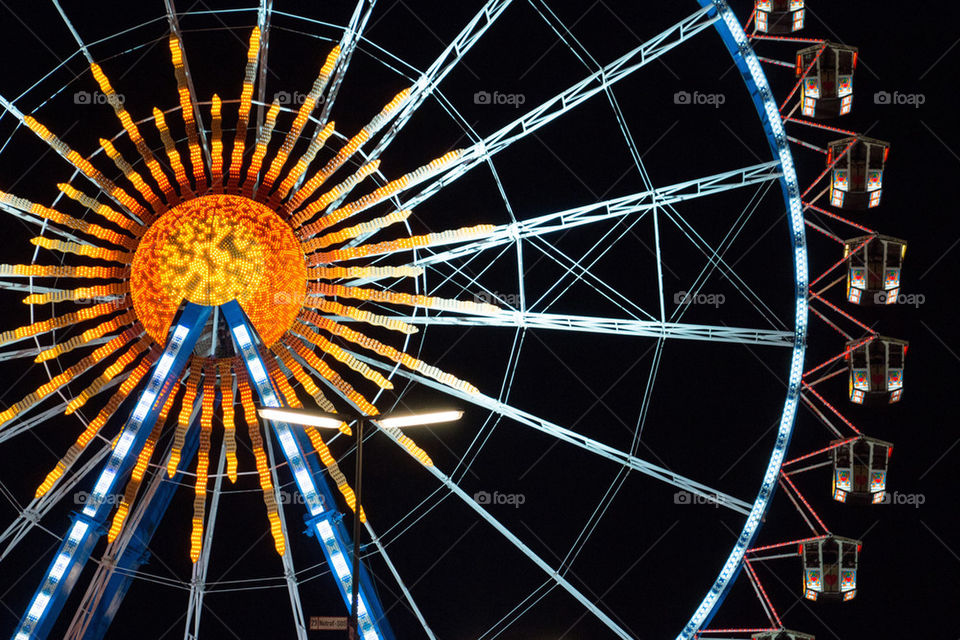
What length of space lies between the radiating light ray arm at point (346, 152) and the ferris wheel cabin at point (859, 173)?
22.6ft

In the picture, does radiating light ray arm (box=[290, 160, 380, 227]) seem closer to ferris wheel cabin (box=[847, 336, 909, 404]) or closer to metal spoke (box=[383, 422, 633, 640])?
metal spoke (box=[383, 422, 633, 640])

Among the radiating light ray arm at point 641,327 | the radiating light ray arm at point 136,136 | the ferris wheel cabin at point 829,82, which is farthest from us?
the ferris wheel cabin at point 829,82

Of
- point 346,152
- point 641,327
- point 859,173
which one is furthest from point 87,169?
point 859,173

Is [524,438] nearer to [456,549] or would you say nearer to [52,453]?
[456,549]

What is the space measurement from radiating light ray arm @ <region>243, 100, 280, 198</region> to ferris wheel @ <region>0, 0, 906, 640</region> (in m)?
0.05

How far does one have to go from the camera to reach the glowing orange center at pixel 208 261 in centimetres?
1517

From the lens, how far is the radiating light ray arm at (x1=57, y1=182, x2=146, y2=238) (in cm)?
1471

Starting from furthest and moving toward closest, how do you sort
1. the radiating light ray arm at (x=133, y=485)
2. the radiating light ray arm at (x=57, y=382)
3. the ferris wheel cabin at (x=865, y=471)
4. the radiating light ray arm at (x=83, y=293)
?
the ferris wheel cabin at (x=865, y=471) → the radiating light ray arm at (x=83, y=293) → the radiating light ray arm at (x=57, y=382) → the radiating light ray arm at (x=133, y=485)

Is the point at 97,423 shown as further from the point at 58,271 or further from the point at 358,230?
the point at 358,230

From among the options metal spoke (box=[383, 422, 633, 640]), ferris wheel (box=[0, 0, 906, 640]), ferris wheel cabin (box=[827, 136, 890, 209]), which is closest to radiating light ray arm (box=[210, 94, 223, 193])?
ferris wheel (box=[0, 0, 906, 640])

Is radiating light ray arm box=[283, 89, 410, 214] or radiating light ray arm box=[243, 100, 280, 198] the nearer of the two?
radiating light ray arm box=[283, 89, 410, 214]

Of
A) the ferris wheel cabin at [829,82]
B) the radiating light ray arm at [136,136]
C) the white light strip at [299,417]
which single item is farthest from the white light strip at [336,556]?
the ferris wheel cabin at [829,82]

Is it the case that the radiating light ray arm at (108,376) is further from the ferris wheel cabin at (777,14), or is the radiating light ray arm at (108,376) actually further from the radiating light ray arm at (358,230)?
the ferris wheel cabin at (777,14)

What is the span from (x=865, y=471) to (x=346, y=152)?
29.3 feet
